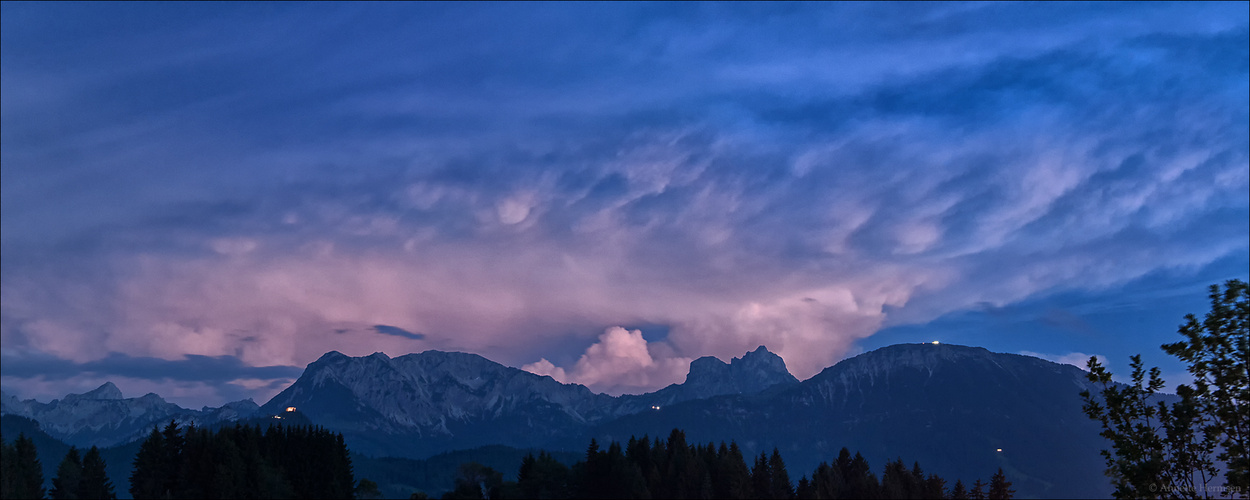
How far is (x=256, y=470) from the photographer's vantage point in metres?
176

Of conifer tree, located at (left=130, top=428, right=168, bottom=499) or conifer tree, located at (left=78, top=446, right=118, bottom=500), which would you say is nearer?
conifer tree, located at (left=130, top=428, right=168, bottom=499)

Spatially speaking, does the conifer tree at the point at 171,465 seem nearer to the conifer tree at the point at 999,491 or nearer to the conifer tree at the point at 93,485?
the conifer tree at the point at 93,485

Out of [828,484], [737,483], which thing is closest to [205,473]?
[737,483]

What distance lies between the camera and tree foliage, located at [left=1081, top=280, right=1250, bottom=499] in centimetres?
3047

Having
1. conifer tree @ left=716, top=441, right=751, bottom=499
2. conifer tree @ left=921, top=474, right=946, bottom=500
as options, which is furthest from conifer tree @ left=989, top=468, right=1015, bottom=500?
conifer tree @ left=716, top=441, right=751, bottom=499

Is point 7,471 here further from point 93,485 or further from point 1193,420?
point 1193,420

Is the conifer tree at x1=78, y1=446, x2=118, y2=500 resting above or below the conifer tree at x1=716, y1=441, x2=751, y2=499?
below

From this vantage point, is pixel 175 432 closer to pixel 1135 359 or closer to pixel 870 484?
pixel 870 484

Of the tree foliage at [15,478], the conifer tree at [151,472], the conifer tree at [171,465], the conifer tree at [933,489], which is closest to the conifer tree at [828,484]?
the conifer tree at [933,489]

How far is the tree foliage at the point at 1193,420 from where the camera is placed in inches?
1200

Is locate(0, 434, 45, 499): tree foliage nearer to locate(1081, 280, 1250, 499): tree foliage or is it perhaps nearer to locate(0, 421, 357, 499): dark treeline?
locate(0, 421, 357, 499): dark treeline

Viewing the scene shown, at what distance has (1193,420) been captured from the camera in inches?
1259

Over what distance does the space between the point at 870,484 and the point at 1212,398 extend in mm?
167683

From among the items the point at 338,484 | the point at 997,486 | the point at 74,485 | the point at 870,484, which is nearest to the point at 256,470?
the point at 338,484
